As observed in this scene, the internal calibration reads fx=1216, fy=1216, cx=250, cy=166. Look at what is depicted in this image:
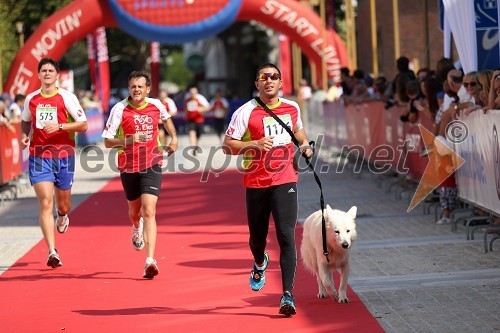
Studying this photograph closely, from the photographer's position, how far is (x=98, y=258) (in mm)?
12953

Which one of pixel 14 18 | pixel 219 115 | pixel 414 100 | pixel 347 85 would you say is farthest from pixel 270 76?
pixel 219 115

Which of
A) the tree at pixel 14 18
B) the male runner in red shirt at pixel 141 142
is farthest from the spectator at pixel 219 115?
the male runner in red shirt at pixel 141 142

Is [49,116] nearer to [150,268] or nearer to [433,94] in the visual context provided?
[150,268]

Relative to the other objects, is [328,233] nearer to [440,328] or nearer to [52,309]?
[440,328]

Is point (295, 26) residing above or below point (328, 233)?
above

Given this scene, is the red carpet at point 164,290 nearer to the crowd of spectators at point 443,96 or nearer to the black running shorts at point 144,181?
the black running shorts at point 144,181

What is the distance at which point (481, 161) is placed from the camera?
42.7ft

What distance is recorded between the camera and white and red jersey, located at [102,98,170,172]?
37.3ft

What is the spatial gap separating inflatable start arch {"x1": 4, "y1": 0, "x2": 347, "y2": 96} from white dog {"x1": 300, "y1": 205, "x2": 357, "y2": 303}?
72.4ft

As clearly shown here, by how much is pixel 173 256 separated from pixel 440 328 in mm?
5192

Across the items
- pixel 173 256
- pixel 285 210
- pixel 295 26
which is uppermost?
pixel 295 26

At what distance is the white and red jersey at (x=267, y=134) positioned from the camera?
9.04m

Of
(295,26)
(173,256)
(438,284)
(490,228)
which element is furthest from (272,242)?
(295,26)

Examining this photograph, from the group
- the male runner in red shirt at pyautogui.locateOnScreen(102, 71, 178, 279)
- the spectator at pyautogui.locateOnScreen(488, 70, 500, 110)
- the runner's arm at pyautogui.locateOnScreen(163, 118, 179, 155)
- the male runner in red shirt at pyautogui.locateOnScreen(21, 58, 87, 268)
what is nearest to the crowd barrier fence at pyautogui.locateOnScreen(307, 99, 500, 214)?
the spectator at pyautogui.locateOnScreen(488, 70, 500, 110)
